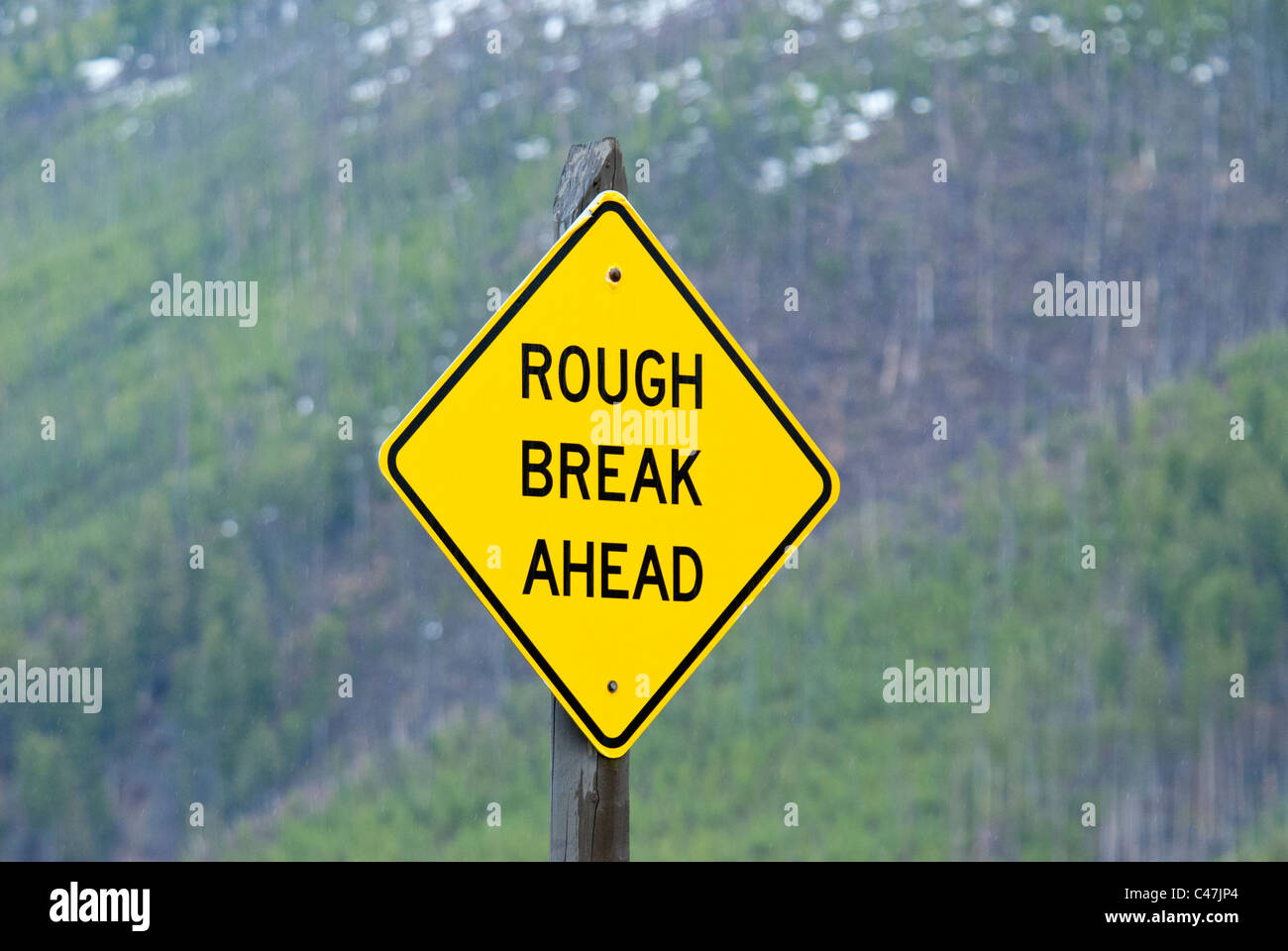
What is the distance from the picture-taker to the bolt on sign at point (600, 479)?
11.3ft

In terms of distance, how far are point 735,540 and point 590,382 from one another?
1.76 feet

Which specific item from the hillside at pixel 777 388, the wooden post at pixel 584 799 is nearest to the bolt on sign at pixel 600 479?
the wooden post at pixel 584 799

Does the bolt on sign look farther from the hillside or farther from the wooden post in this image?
the hillside

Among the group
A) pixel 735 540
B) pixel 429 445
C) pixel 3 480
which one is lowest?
pixel 735 540

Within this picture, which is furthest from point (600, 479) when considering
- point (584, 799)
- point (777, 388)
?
point (777, 388)

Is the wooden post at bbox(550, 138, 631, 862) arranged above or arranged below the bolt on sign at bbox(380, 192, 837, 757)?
below

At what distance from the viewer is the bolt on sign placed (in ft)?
11.3

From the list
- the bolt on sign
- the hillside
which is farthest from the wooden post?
the hillside

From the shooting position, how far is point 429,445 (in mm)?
3471

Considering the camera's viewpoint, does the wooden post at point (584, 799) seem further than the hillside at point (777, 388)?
No

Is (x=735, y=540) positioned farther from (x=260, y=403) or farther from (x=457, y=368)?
(x=260, y=403)

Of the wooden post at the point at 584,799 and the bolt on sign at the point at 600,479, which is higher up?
the bolt on sign at the point at 600,479

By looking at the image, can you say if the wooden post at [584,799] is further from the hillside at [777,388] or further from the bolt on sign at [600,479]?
the hillside at [777,388]
